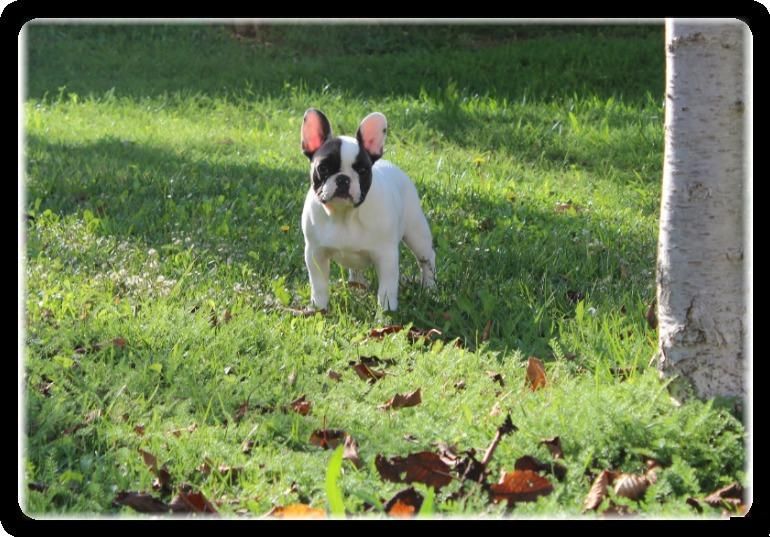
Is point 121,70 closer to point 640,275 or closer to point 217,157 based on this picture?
point 217,157

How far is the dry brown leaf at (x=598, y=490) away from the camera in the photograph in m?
3.74

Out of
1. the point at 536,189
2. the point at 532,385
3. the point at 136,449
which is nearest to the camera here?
the point at 136,449

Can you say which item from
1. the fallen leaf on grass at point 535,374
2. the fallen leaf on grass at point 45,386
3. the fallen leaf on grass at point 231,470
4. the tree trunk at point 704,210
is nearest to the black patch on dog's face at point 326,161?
the fallen leaf on grass at point 535,374

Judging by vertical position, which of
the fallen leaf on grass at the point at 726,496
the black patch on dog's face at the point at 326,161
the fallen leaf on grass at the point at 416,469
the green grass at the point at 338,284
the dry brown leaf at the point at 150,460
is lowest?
the green grass at the point at 338,284

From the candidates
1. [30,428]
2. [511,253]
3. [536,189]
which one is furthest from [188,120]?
[30,428]

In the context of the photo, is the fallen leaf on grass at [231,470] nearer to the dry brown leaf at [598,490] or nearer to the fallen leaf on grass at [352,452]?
the fallen leaf on grass at [352,452]

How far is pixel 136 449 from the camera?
4.24 m

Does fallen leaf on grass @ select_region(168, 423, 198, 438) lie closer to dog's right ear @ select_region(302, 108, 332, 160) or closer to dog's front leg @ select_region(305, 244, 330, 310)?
dog's front leg @ select_region(305, 244, 330, 310)

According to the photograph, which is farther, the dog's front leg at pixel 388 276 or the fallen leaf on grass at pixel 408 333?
the dog's front leg at pixel 388 276

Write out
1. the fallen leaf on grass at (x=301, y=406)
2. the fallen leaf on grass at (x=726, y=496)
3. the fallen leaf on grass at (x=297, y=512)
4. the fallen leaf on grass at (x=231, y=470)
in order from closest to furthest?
the fallen leaf on grass at (x=297, y=512)
the fallen leaf on grass at (x=726, y=496)
the fallen leaf on grass at (x=231, y=470)
the fallen leaf on grass at (x=301, y=406)

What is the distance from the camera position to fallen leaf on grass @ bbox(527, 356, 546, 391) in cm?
486

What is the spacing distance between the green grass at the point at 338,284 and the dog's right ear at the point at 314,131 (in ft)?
2.83

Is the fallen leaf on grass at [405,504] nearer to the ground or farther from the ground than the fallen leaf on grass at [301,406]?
farther from the ground

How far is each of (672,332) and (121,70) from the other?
10.7 metres
